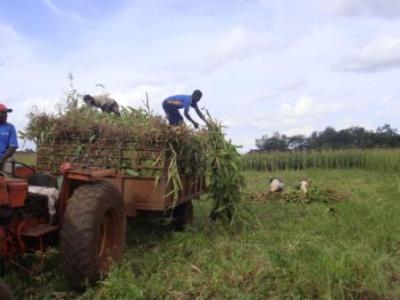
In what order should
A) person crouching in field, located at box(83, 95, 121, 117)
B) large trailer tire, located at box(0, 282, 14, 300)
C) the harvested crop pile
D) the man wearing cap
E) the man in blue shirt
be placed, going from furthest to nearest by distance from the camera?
the man in blue shirt < person crouching in field, located at box(83, 95, 121, 117) < the harvested crop pile < the man wearing cap < large trailer tire, located at box(0, 282, 14, 300)

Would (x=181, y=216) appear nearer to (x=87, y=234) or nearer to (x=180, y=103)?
(x=180, y=103)

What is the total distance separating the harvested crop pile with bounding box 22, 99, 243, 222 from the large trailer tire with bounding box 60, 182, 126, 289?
5.07ft

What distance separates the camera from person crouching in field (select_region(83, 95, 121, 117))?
8.07m

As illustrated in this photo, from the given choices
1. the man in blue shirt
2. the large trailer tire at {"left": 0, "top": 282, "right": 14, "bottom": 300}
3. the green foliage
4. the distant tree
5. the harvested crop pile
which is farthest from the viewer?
the distant tree

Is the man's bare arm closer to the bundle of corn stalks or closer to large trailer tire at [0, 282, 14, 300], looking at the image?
the bundle of corn stalks

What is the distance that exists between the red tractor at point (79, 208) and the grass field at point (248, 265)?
0.96 feet

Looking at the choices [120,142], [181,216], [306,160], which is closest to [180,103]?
[181,216]

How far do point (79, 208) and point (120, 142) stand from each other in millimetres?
2227

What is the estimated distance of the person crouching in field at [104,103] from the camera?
807 cm

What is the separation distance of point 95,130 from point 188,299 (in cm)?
318

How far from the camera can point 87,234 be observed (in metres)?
4.99

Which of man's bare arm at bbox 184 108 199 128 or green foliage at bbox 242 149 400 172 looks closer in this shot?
man's bare arm at bbox 184 108 199 128

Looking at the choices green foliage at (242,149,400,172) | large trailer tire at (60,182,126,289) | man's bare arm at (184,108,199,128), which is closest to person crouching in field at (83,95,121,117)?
man's bare arm at (184,108,199,128)

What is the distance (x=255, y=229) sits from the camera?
8.64 metres
